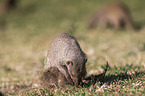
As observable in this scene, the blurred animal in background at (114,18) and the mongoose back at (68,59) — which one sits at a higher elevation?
the blurred animal in background at (114,18)

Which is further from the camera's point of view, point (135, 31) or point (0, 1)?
point (0, 1)

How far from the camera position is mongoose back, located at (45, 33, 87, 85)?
11.9ft

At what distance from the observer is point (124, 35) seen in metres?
11.2

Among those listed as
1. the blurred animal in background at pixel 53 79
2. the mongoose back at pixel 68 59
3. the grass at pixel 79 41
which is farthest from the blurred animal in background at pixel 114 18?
the blurred animal in background at pixel 53 79

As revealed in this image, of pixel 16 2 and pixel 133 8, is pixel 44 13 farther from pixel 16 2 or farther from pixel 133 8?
pixel 133 8

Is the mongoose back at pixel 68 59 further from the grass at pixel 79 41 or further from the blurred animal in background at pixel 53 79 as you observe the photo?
the grass at pixel 79 41

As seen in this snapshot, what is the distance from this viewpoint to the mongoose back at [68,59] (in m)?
3.62

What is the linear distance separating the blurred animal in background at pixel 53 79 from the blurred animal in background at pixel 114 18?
8.97 metres

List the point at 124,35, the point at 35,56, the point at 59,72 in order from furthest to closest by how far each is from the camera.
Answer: the point at 124,35
the point at 35,56
the point at 59,72

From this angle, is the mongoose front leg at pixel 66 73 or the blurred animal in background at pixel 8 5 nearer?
the mongoose front leg at pixel 66 73

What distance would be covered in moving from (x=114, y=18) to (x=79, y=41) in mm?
3138

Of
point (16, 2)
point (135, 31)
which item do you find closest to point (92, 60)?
point (135, 31)

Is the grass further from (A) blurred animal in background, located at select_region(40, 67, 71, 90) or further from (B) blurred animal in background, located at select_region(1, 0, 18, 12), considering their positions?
(B) blurred animal in background, located at select_region(1, 0, 18, 12)

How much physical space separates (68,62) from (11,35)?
1070cm
